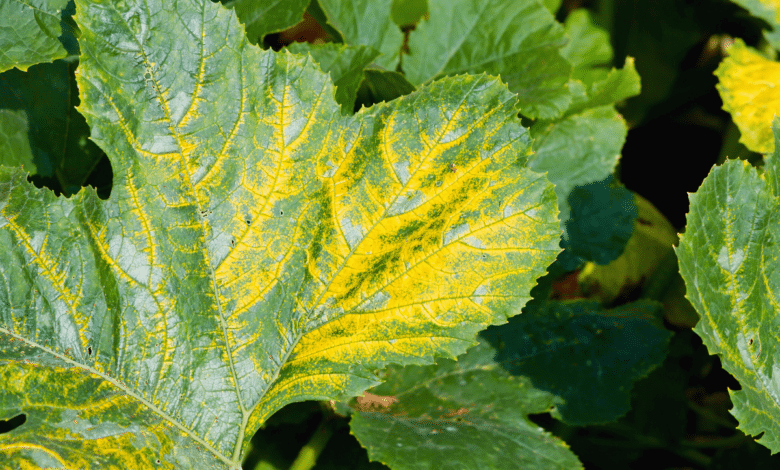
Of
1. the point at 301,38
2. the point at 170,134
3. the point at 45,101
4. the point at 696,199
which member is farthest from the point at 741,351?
the point at 301,38

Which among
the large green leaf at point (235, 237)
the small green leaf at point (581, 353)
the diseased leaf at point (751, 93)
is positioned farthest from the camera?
the diseased leaf at point (751, 93)

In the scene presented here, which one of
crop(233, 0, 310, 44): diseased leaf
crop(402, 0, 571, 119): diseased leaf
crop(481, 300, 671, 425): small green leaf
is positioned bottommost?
crop(481, 300, 671, 425): small green leaf

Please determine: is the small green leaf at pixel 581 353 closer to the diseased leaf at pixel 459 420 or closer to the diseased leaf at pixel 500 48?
the diseased leaf at pixel 459 420

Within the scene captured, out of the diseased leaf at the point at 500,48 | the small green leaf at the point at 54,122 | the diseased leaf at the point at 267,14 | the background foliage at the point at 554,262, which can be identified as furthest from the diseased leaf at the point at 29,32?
the diseased leaf at the point at 500,48

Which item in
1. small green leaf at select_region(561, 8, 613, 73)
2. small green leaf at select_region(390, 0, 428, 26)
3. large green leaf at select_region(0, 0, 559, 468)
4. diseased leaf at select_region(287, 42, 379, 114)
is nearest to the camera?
large green leaf at select_region(0, 0, 559, 468)

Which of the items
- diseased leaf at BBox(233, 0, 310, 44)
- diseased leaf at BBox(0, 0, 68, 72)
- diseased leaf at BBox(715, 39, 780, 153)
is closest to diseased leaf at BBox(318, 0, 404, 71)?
diseased leaf at BBox(233, 0, 310, 44)

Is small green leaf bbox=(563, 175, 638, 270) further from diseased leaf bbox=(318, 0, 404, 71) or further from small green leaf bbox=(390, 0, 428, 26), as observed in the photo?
small green leaf bbox=(390, 0, 428, 26)
